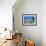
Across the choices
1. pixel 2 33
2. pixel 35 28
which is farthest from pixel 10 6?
pixel 35 28

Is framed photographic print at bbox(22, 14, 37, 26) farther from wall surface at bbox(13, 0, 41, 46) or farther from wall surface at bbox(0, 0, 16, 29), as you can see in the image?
wall surface at bbox(0, 0, 16, 29)

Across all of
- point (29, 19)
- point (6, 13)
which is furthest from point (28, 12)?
point (6, 13)

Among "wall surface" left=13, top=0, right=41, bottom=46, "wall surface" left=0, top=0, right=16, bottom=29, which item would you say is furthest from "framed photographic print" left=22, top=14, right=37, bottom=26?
"wall surface" left=0, top=0, right=16, bottom=29

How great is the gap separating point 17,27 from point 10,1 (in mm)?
1932

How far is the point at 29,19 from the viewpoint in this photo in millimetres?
6465

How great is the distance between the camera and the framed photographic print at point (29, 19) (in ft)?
21.2

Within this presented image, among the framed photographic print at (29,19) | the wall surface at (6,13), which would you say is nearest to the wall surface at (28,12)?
the framed photographic print at (29,19)

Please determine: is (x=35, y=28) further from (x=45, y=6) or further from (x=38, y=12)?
(x=45, y=6)

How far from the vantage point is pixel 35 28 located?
21.6ft

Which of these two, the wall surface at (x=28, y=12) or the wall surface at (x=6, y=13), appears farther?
the wall surface at (x=28, y=12)

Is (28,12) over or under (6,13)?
over

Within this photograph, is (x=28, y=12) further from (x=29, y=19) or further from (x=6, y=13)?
(x=6, y=13)

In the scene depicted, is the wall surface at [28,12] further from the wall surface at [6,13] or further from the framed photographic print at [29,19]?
the wall surface at [6,13]

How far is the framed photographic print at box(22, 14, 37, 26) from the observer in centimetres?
648
